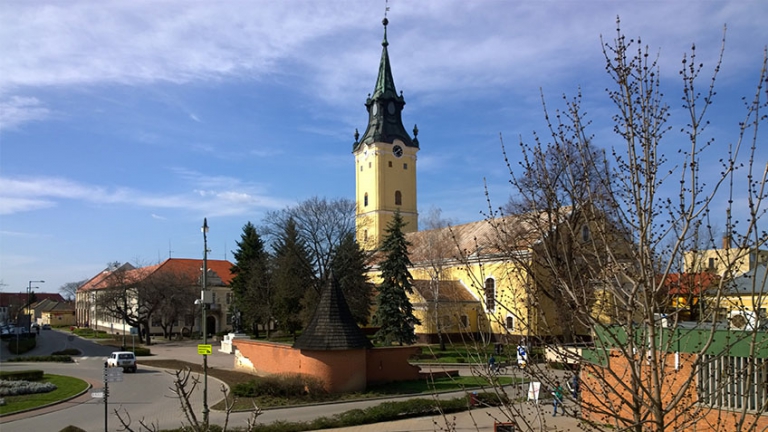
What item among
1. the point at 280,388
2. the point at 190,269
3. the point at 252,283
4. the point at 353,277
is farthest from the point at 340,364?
the point at 190,269

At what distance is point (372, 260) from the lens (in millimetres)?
56875

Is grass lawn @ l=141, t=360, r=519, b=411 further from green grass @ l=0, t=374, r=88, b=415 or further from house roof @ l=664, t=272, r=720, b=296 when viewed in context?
house roof @ l=664, t=272, r=720, b=296

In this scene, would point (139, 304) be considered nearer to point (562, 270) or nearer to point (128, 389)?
point (128, 389)

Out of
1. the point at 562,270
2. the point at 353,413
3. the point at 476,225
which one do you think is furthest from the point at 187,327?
the point at 562,270

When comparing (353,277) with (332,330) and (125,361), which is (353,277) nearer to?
(125,361)

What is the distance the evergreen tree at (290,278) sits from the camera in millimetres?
49188

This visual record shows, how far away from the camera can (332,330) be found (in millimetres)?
26062

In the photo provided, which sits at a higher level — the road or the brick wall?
the brick wall

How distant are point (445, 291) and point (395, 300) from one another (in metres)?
10.7

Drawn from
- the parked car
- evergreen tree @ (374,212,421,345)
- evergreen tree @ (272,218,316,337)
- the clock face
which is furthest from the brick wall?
the clock face

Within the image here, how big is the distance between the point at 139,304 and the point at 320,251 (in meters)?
18.9

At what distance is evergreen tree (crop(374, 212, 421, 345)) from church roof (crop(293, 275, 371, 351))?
15.0m

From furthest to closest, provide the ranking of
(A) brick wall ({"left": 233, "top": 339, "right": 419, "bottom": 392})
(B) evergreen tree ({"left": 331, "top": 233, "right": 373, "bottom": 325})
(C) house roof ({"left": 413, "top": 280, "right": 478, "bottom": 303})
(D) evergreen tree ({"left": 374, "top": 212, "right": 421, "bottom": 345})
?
(C) house roof ({"left": 413, "top": 280, "right": 478, "bottom": 303}), (B) evergreen tree ({"left": 331, "top": 233, "right": 373, "bottom": 325}), (D) evergreen tree ({"left": 374, "top": 212, "right": 421, "bottom": 345}), (A) brick wall ({"left": 233, "top": 339, "right": 419, "bottom": 392})

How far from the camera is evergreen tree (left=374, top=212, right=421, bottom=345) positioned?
41.9 m
